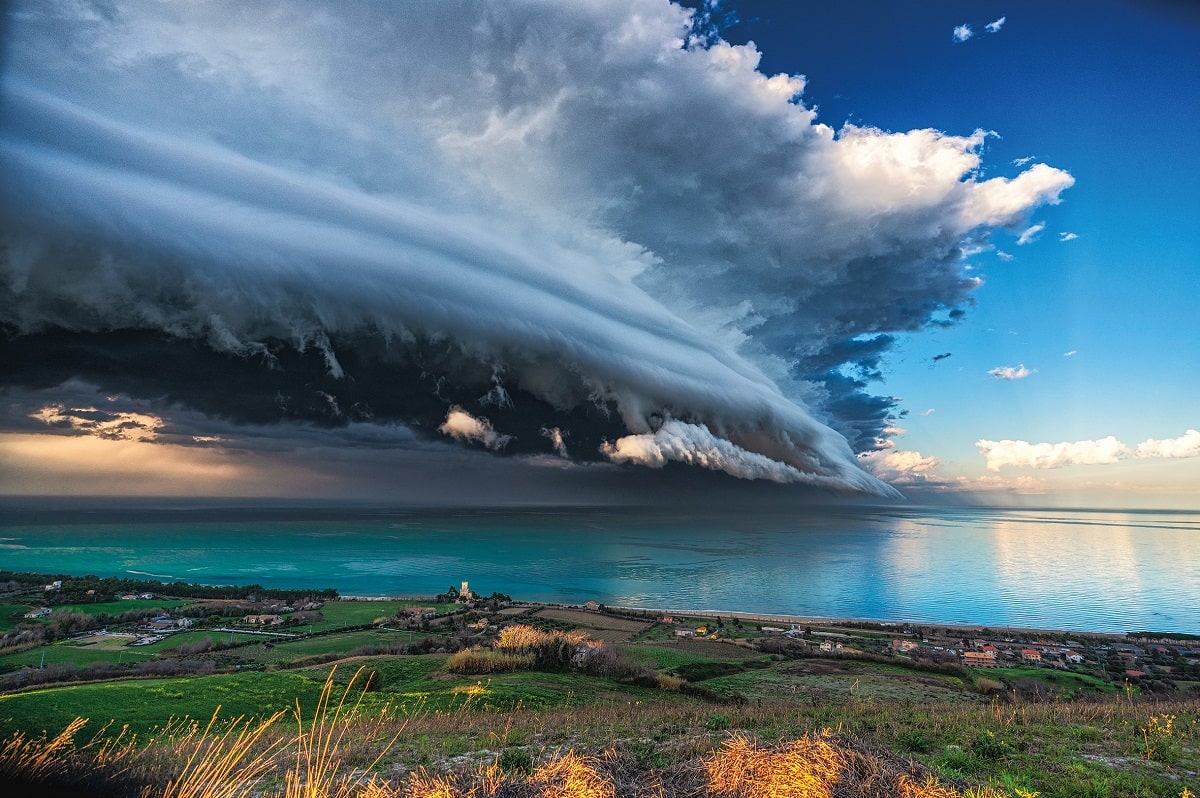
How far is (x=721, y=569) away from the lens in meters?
76.0

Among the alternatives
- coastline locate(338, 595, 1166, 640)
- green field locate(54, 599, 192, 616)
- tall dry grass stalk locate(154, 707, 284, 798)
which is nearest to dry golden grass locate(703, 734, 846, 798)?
tall dry grass stalk locate(154, 707, 284, 798)

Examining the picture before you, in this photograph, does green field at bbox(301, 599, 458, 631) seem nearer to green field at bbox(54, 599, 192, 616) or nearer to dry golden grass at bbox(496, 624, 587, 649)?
green field at bbox(54, 599, 192, 616)

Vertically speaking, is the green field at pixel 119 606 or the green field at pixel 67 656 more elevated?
the green field at pixel 67 656

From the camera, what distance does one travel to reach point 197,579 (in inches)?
2470

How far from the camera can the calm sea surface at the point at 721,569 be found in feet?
169

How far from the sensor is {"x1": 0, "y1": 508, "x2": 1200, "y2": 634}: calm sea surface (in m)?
51.4

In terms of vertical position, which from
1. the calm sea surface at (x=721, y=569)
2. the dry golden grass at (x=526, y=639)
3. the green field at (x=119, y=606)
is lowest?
the calm sea surface at (x=721, y=569)

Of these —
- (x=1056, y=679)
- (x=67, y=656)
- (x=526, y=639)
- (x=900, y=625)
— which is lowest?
(x=900, y=625)

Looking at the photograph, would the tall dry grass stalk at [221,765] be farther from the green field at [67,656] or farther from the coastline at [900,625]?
the coastline at [900,625]

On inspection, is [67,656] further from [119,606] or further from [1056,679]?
[1056,679]

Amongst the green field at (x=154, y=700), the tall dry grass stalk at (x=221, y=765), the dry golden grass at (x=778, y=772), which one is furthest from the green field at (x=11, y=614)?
the dry golden grass at (x=778, y=772)

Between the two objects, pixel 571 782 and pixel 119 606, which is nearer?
pixel 571 782

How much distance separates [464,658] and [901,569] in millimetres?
82807

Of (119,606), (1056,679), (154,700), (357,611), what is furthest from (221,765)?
(119,606)
